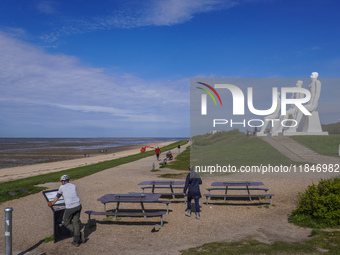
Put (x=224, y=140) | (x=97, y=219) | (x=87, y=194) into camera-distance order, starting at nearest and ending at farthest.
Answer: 1. (x=97, y=219)
2. (x=87, y=194)
3. (x=224, y=140)

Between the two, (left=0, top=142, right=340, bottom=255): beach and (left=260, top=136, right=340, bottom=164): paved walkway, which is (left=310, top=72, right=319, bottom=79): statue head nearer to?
(left=260, top=136, right=340, bottom=164): paved walkway

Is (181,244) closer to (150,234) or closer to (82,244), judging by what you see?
(150,234)

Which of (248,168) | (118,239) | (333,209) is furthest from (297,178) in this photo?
(118,239)

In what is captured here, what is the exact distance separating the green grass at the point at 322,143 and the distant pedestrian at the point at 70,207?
24.1 metres

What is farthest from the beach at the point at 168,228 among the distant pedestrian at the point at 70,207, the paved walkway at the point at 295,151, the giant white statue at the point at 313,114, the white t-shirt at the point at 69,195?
the giant white statue at the point at 313,114

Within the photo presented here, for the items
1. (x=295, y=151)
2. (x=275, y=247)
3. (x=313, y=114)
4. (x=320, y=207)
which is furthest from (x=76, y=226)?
(x=313, y=114)

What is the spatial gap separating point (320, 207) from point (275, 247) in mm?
2516

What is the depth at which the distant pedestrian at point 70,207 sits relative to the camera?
7145 mm

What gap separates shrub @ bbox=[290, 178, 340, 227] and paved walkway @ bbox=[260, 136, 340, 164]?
14849 millimetres

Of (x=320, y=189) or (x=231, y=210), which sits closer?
(x=320, y=189)

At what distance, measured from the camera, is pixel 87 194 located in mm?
12977

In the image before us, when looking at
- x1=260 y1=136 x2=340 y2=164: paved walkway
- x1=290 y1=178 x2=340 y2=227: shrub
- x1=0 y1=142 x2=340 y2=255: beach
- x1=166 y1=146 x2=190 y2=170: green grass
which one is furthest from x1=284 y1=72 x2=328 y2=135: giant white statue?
x1=290 y1=178 x2=340 y2=227: shrub

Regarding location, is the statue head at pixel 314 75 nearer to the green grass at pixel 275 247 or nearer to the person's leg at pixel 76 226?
the green grass at pixel 275 247

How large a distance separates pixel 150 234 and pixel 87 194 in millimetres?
5749
